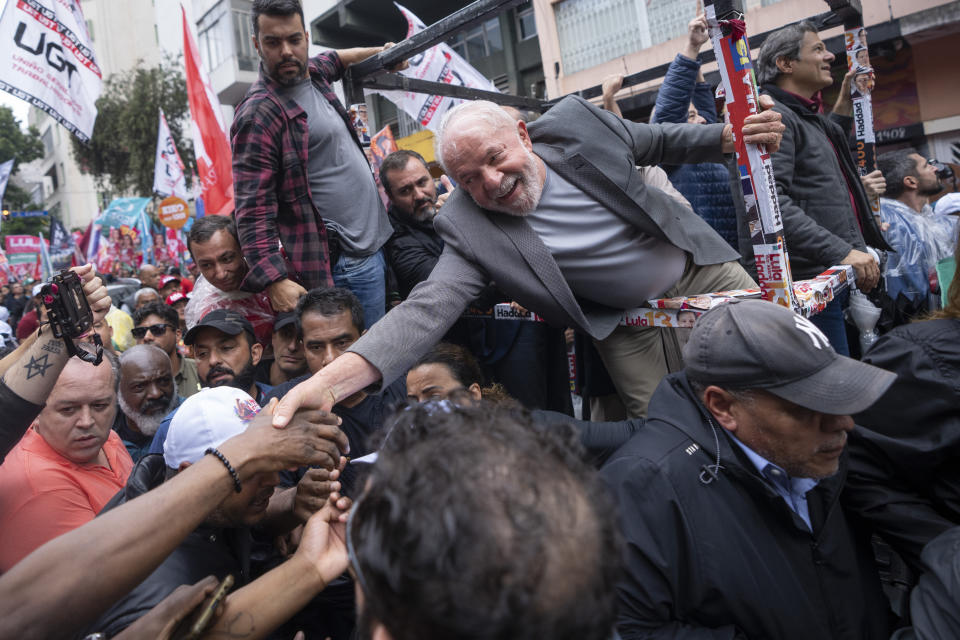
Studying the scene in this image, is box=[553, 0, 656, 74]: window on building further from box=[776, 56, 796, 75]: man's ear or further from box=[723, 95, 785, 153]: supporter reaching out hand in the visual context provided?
box=[723, 95, 785, 153]: supporter reaching out hand

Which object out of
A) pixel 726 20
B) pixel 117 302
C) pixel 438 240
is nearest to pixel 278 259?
pixel 438 240

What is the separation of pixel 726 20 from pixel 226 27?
23.3 metres

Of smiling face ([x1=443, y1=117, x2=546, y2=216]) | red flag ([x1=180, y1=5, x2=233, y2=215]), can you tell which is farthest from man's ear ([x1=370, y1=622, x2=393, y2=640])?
red flag ([x1=180, y1=5, x2=233, y2=215])

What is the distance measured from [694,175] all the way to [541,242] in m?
1.71

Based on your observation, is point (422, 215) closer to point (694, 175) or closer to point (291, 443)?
point (694, 175)

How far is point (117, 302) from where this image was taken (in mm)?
8828

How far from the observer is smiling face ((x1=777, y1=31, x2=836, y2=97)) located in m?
3.14

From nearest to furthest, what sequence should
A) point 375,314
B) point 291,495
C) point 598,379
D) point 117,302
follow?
1. point 291,495
2. point 598,379
3. point 375,314
4. point 117,302

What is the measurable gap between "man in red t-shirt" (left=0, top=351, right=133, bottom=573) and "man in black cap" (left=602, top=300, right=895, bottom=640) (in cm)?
179

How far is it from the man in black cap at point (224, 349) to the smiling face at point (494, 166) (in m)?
1.86

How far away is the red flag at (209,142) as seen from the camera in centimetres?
580

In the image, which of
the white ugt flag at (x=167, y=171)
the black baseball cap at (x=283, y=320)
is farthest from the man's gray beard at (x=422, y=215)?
the white ugt flag at (x=167, y=171)

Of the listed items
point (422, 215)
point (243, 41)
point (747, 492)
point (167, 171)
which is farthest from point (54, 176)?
point (747, 492)

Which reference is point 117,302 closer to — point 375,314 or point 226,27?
point 375,314
